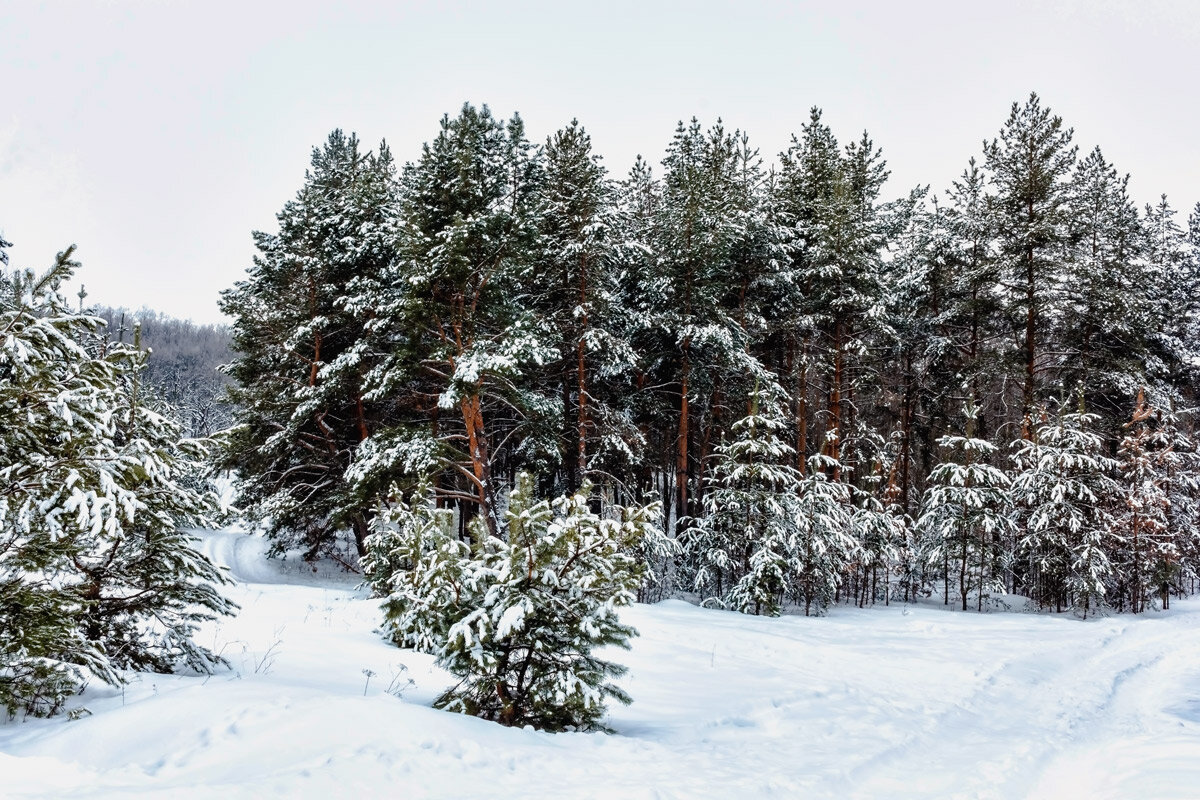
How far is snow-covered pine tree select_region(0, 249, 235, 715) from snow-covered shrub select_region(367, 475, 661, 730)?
2.31m

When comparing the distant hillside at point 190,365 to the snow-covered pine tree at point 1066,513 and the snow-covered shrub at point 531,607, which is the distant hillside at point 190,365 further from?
the snow-covered shrub at point 531,607

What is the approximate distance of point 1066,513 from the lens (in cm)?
1841

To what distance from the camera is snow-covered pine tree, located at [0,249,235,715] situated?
16.9 feet

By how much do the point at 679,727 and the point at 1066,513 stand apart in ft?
53.8

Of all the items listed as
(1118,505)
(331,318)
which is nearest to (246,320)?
(331,318)

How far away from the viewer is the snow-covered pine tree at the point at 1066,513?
17.9m

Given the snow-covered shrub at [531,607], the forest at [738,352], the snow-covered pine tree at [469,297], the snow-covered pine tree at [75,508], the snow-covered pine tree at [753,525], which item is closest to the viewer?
the snow-covered pine tree at [75,508]

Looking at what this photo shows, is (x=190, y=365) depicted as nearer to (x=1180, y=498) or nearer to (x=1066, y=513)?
(x=1066, y=513)

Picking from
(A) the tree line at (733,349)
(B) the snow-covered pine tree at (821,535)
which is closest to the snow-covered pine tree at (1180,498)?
(A) the tree line at (733,349)

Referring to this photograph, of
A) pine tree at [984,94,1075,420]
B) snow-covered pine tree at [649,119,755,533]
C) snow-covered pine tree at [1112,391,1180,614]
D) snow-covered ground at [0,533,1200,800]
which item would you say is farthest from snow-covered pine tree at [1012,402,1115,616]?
snow-covered pine tree at [649,119,755,533]

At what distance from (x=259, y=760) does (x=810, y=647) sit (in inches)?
396

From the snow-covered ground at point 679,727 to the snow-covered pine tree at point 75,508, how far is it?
0.56 metres

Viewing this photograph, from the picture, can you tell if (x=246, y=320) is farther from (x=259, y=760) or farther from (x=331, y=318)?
(x=259, y=760)

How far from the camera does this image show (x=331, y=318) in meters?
19.5
